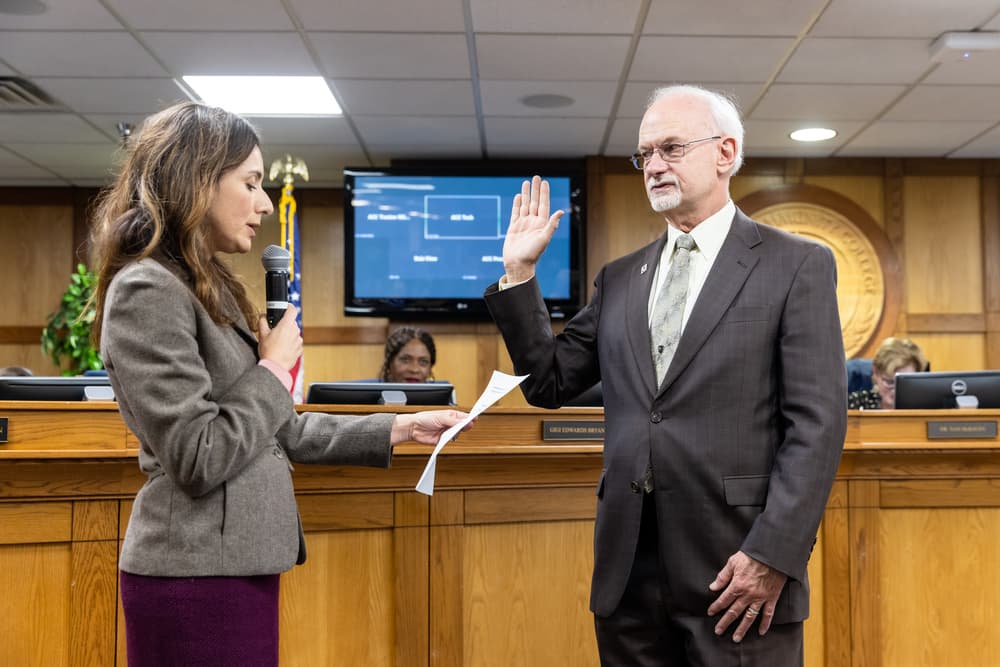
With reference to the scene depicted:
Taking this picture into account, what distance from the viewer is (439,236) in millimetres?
6312

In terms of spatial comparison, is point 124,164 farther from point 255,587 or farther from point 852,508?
point 852,508

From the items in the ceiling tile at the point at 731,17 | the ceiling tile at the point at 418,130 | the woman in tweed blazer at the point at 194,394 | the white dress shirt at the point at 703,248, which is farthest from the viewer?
the ceiling tile at the point at 418,130

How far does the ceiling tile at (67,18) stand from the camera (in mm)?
3902

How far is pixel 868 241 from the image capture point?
656 centimetres

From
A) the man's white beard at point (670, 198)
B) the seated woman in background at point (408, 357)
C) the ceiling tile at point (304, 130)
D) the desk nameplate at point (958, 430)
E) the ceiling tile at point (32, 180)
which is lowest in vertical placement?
the desk nameplate at point (958, 430)

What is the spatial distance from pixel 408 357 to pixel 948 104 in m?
3.35

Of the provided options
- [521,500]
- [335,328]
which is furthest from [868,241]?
[521,500]

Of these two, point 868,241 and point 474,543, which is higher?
point 868,241

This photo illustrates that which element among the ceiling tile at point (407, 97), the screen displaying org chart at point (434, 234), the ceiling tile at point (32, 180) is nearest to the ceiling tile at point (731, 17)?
the ceiling tile at point (407, 97)

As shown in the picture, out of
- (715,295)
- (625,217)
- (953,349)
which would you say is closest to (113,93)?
(625,217)

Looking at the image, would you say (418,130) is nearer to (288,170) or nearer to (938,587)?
(288,170)

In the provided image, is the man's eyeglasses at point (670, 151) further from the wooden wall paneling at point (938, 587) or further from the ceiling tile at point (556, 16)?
the ceiling tile at point (556, 16)

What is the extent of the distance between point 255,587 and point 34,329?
6.75 metres

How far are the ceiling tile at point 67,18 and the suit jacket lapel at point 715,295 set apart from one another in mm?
3291
